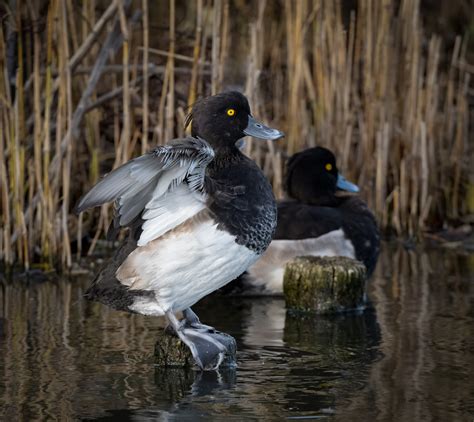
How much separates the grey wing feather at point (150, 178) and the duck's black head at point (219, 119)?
0.45 m

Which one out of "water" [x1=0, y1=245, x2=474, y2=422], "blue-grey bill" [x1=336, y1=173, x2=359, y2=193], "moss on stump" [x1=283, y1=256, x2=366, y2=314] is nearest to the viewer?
"water" [x1=0, y1=245, x2=474, y2=422]

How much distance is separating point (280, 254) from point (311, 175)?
0.73 meters

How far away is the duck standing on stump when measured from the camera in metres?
4.25

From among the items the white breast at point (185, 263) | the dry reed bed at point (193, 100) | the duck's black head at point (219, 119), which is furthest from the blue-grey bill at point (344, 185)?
the white breast at point (185, 263)

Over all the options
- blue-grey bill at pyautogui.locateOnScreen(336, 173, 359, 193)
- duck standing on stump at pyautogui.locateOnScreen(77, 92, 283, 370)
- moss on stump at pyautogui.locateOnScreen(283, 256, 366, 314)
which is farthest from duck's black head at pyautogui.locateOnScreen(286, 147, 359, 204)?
duck standing on stump at pyautogui.locateOnScreen(77, 92, 283, 370)

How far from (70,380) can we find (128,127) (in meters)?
2.62

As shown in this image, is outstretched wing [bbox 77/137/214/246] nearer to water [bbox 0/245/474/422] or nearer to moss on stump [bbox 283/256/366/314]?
water [bbox 0/245/474/422]

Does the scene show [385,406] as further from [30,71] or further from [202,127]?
[30,71]

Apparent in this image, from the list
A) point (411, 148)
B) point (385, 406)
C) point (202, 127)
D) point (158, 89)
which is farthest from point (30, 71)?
point (385, 406)

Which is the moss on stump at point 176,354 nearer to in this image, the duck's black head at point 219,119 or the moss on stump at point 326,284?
the duck's black head at point 219,119

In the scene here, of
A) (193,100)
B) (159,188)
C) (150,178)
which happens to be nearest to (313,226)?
(193,100)

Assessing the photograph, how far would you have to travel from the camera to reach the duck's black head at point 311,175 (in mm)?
6637

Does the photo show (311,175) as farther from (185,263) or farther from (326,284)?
(185,263)

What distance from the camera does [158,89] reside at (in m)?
7.81
